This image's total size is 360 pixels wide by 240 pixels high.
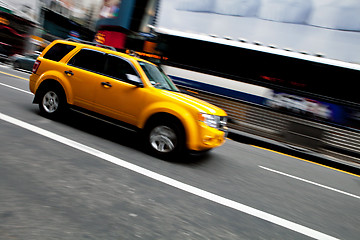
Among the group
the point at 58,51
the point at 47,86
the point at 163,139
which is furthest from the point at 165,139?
the point at 58,51

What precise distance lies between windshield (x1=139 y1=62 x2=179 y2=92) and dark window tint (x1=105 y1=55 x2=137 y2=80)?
11.7 inches

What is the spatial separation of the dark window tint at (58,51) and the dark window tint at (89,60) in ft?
1.11

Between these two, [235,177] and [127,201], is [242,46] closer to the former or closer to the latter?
[235,177]

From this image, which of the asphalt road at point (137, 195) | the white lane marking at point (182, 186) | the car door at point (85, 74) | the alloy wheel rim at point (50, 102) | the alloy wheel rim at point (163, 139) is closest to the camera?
the asphalt road at point (137, 195)

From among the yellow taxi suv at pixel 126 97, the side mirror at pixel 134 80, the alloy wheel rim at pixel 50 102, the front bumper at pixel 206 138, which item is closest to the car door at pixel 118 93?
the yellow taxi suv at pixel 126 97

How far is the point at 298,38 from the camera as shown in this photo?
1124 cm

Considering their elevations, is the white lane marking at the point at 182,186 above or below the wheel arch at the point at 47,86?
below

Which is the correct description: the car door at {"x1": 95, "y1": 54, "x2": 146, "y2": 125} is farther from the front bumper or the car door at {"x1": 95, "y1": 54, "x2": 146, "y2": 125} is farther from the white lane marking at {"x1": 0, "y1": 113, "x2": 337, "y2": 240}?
the front bumper

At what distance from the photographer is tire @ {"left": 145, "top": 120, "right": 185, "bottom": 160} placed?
4.75 m

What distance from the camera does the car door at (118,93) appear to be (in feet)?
16.7

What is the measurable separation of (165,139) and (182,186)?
129 centimetres

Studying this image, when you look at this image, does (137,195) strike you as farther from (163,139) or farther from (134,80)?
(134,80)

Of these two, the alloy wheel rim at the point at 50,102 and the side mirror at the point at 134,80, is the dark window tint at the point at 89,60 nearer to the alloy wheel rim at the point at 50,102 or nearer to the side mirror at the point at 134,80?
the alloy wheel rim at the point at 50,102

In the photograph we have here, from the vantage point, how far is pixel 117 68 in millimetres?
5383
